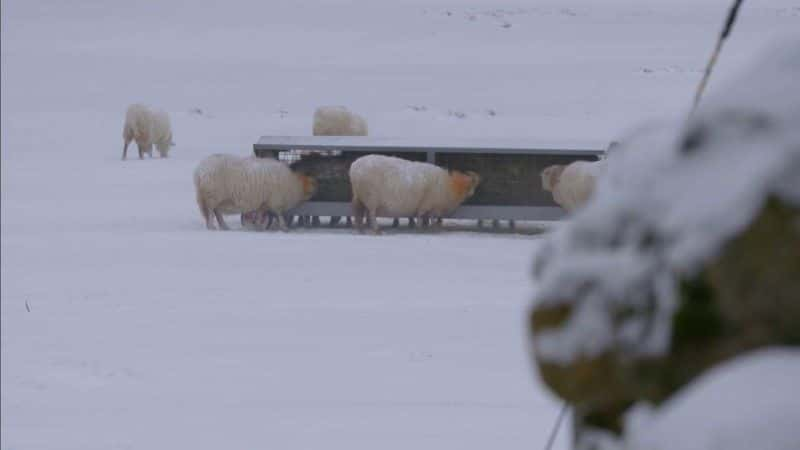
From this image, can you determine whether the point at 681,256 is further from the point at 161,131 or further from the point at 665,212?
the point at 161,131

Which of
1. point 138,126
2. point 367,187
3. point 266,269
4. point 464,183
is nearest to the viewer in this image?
point 266,269

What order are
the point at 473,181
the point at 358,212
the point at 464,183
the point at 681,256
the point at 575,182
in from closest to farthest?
the point at 681,256 < the point at 575,182 < the point at 358,212 < the point at 464,183 < the point at 473,181

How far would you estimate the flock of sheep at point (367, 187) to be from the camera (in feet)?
61.3

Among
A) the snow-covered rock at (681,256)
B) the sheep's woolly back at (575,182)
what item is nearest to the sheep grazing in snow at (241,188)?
the sheep's woolly back at (575,182)

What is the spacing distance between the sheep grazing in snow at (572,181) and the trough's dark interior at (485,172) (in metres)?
0.67

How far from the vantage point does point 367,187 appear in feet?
61.4

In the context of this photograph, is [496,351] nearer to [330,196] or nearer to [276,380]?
[276,380]

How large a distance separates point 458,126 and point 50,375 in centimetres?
2246

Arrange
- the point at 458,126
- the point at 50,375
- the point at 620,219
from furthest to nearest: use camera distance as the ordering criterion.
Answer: the point at 458,126
the point at 50,375
the point at 620,219

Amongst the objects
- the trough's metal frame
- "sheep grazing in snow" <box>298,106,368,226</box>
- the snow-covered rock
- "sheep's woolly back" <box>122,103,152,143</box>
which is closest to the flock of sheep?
the trough's metal frame

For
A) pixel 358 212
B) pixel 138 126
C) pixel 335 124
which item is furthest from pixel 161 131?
pixel 358 212

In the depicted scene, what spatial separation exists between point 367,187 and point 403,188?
17.2 inches

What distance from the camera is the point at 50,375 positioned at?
31.2 feet

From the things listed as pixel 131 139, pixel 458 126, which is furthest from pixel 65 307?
pixel 458 126
